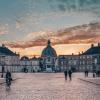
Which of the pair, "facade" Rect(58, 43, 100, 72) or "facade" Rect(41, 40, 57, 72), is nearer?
"facade" Rect(58, 43, 100, 72)

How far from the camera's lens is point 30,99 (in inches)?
750

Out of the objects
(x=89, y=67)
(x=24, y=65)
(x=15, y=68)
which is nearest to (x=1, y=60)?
(x=15, y=68)

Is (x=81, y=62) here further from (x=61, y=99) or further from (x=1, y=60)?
(x=61, y=99)

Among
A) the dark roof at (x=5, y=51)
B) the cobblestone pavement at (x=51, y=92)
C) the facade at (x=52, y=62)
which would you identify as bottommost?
the cobblestone pavement at (x=51, y=92)

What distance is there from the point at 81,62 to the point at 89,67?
7.58 m

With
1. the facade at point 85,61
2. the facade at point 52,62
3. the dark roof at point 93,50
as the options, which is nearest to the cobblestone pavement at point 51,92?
the facade at point 52,62

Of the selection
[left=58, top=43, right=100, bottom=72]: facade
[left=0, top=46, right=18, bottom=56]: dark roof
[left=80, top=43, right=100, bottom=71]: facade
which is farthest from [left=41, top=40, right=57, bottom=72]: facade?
[left=0, top=46, right=18, bottom=56]: dark roof

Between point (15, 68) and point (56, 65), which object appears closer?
point (15, 68)

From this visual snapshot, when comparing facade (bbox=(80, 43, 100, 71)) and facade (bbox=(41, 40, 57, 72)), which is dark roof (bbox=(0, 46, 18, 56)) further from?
facade (bbox=(80, 43, 100, 71))

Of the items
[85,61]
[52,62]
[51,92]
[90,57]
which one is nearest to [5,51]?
[52,62]

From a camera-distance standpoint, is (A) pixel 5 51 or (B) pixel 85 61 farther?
(B) pixel 85 61

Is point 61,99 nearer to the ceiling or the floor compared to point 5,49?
nearer to the floor

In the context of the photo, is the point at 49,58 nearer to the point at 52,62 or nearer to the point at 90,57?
the point at 52,62

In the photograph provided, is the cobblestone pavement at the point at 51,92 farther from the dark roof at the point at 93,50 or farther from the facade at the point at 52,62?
the dark roof at the point at 93,50
